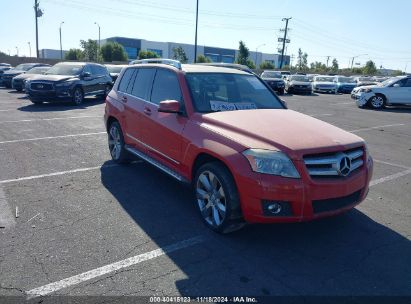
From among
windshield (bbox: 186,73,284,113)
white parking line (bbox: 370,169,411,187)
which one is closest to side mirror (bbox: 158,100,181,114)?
windshield (bbox: 186,73,284,113)

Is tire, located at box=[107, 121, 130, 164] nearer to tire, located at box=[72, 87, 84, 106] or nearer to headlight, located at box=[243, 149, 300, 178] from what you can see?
headlight, located at box=[243, 149, 300, 178]

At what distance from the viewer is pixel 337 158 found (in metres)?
3.72

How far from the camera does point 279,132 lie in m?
3.94

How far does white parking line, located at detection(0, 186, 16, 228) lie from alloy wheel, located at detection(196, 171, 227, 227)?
86.4 inches

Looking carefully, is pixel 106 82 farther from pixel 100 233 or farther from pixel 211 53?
pixel 211 53

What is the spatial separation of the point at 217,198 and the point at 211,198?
115mm

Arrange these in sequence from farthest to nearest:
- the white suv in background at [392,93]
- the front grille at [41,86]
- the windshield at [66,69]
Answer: the white suv in background at [392,93], the windshield at [66,69], the front grille at [41,86]

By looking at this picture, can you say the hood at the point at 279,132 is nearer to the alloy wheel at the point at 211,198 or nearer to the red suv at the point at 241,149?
the red suv at the point at 241,149

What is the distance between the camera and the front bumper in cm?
348

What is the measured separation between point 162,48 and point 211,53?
16.4 metres

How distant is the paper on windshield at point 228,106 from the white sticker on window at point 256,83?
56 cm

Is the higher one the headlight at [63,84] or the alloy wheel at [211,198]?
the headlight at [63,84]

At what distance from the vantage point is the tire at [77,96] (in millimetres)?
15230

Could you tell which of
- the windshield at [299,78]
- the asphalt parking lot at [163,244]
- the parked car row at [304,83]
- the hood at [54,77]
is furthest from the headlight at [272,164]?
the windshield at [299,78]
